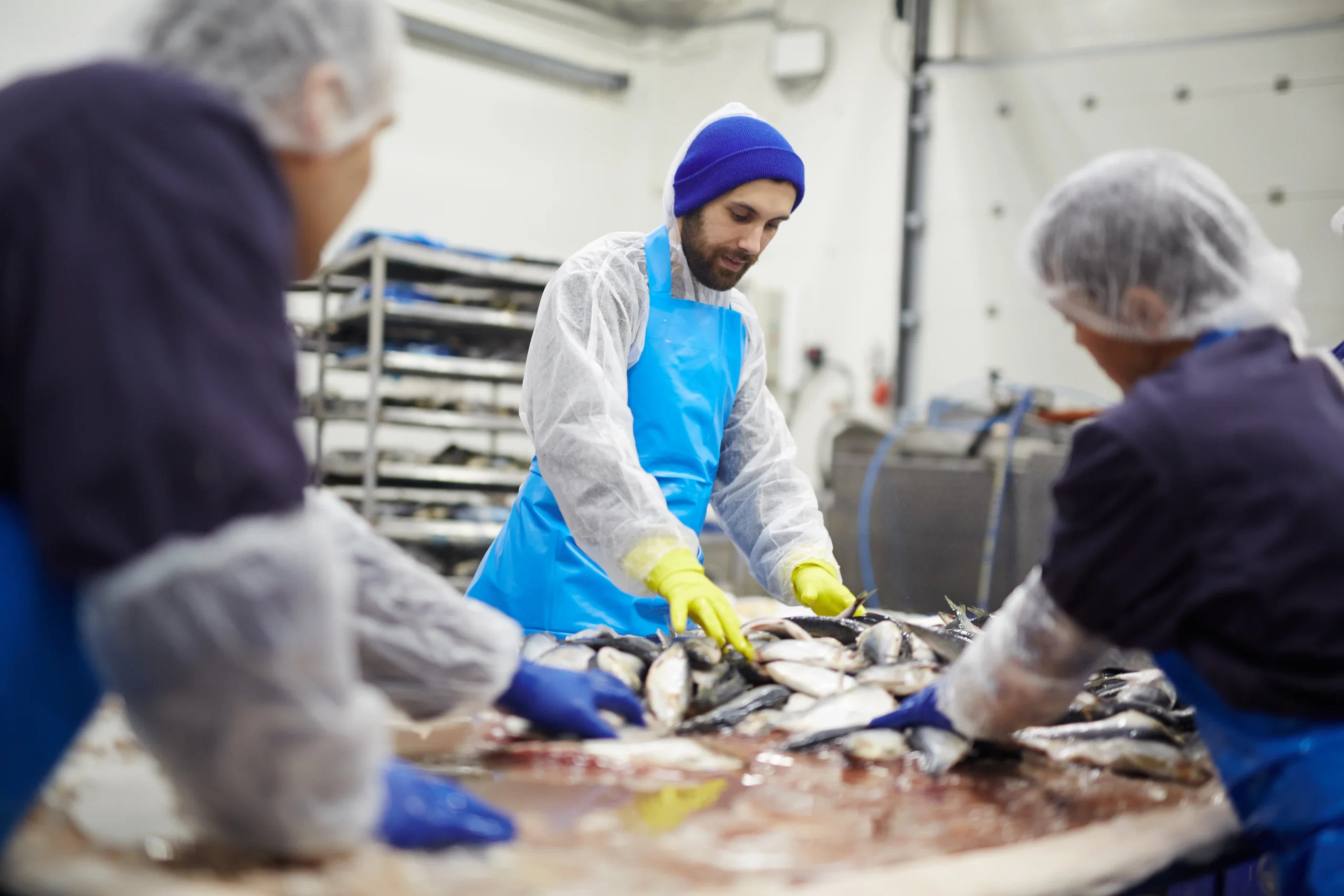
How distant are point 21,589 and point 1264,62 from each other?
25.1 feet

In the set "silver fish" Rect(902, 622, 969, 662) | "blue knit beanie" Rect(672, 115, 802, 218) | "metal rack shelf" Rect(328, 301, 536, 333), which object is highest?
"blue knit beanie" Rect(672, 115, 802, 218)

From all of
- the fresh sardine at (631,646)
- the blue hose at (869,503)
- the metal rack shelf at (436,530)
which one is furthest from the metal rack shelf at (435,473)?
the fresh sardine at (631,646)

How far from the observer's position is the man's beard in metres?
2.87

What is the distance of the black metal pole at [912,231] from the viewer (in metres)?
8.09

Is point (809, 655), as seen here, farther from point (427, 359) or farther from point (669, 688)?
point (427, 359)

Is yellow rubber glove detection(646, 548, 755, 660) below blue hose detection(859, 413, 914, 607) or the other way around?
the other way around

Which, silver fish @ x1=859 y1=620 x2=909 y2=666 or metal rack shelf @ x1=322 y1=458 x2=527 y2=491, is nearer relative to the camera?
silver fish @ x1=859 y1=620 x2=909 y2=666

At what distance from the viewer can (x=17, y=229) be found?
3.43 feet

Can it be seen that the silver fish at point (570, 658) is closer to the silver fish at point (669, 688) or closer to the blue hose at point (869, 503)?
the silver fish at point (669, 688)

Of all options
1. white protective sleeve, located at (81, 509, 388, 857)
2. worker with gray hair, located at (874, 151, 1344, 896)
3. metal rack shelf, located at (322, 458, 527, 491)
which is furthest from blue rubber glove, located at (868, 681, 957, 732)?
metal rack shelf, located at (322, 458, 527, 491)

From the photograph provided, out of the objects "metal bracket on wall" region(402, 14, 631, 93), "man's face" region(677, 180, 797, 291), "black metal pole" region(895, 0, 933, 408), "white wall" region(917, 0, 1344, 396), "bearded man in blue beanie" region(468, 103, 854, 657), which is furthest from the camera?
"metal bracket on wall" region(402, 14, 631, 93)

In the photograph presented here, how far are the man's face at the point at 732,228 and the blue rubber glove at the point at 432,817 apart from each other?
1799mm

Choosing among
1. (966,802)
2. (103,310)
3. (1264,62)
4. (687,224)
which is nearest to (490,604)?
(687,224)

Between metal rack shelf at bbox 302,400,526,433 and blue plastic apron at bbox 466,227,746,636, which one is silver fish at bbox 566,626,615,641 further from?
metal rack shelf at bbox 302,400,526,433
